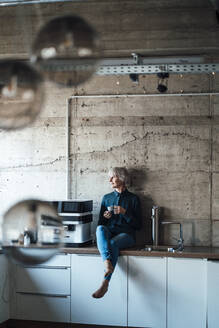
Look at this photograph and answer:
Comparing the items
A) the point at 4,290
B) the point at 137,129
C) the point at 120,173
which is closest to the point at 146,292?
the point at 120,173

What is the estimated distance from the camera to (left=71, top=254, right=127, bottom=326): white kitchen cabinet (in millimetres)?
5477

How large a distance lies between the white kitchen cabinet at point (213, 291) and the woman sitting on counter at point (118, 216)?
87cm

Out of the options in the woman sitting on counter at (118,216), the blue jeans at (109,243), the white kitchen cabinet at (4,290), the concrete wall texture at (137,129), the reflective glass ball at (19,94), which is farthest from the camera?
the concrete wall texture at (137,129)

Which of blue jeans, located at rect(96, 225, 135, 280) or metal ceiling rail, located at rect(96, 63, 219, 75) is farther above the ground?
metal ceiling rail, located at rect(96, 63, 219, 75)

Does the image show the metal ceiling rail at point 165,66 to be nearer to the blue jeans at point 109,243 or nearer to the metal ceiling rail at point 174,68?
the metal ceiling rail at point 174,68

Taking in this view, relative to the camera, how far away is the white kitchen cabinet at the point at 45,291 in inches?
221

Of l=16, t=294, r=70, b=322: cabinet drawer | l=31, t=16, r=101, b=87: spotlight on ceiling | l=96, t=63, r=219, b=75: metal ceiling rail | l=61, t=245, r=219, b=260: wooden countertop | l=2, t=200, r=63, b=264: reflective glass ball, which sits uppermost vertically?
l=96, t=63, r=219, b=75: metal ceiling rail

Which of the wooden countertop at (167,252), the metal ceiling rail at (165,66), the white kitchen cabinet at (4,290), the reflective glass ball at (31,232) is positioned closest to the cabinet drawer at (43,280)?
the white kitchen cabinet at (4,290)

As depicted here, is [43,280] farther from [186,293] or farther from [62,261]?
[186,293]

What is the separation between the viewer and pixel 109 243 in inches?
213

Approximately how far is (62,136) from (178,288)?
2099 mm

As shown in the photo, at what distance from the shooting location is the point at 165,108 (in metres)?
5.95

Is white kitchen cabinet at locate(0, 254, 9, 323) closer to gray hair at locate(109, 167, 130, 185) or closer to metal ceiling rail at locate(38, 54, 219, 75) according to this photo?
gray hair at locate(109, 167, 130, 185)

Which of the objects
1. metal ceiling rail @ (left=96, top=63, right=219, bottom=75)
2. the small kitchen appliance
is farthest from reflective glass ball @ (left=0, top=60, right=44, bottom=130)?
the small kitchen appliance
